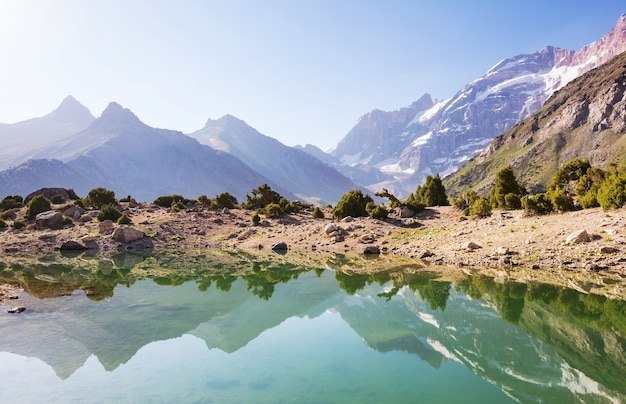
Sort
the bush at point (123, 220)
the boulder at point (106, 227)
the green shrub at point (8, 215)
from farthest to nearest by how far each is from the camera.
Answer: the green shrub at point (8, 215)
the bush at point (123, 220)
the boulder at point (106, 227)

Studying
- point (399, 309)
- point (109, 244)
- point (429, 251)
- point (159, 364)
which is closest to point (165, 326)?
point (159, 364)

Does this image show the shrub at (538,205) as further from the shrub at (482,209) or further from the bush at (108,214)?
the bush at (108,214)

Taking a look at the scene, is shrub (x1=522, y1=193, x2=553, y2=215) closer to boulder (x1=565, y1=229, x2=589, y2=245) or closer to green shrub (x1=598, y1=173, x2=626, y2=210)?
green shrub (x1=598, y1=173, x2=626, y2=210)

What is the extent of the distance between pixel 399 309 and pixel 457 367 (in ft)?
29.0

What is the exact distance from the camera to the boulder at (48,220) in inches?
2302

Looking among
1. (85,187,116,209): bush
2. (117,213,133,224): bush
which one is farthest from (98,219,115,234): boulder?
(85,187,116,209): bush

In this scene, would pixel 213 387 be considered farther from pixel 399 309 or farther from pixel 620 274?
pixel 620 274

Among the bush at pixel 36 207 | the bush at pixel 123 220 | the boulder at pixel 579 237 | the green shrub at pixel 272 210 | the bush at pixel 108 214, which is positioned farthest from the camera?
the green shrub at pixel 272 210

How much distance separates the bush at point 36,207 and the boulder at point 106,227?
1529 centimetres

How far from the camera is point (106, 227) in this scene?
5756 centimetres

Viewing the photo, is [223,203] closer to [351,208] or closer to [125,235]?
[125,235]

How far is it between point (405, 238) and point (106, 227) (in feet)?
155

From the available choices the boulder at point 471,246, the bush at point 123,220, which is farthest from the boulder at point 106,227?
the boulder at point 471,246

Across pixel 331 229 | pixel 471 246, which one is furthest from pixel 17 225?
pixel 471 246
